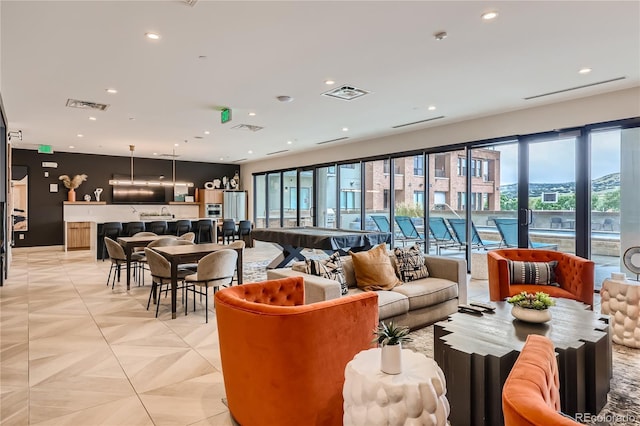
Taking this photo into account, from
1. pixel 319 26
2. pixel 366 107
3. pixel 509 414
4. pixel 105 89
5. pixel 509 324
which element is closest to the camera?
pixel 509 414

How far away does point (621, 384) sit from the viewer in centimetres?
282

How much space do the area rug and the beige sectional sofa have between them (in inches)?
9.5

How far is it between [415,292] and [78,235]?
35.6ft

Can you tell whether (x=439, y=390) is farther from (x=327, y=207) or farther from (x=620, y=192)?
(x=327, y=207)

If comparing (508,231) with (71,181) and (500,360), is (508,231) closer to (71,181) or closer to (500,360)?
(500,360)

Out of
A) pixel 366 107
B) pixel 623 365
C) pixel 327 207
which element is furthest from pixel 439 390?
pixel 327 207

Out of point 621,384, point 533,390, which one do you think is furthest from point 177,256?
point 621,384

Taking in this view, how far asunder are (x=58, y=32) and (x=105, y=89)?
1.81 meters

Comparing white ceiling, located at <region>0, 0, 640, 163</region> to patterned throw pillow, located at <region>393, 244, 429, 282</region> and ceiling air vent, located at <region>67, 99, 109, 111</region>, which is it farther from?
patterned throw pillow, located at <region>393, 244, 429, 282</region>

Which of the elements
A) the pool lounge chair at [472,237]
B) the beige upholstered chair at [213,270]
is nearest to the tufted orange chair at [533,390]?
the beige upholstered chair at [213,270]

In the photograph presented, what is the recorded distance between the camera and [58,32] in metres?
3.58

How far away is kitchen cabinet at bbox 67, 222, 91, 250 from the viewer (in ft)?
36.0

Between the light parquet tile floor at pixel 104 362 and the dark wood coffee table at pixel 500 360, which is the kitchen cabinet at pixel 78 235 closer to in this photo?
the light parquet tile floor at pixel 104 362

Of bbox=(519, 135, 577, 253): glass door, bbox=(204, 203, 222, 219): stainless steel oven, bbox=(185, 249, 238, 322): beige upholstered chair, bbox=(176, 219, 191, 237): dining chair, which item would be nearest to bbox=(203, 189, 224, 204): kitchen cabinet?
bbox=(204, 203, 222, 219): stainless steel oven
